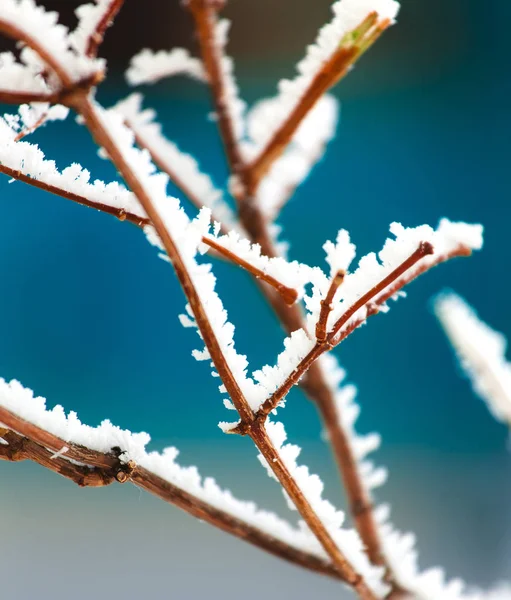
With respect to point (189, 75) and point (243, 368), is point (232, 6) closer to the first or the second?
point (189, 75)

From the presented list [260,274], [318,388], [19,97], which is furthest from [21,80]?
[318,388]

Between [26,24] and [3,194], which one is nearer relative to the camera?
[26,24]

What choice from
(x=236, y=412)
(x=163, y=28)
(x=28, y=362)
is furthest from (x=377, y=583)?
(x=163, y=28)

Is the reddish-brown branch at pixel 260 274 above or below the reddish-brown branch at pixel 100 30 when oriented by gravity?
below

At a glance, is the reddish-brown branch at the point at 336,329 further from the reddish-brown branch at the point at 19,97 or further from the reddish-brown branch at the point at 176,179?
the reddish-brown branch at the point at 176,179

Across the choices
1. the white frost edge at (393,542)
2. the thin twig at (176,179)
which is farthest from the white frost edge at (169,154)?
the white frost edge at (393,542)

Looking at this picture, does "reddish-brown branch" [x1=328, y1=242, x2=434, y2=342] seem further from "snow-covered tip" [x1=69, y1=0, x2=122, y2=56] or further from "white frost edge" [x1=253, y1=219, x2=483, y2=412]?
"snow-covered tip" [x1=69, y1=0, x2=122, y2=56]

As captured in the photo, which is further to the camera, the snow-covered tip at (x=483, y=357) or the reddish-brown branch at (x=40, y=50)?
the snow-covered tip at (x=483, y=357)
